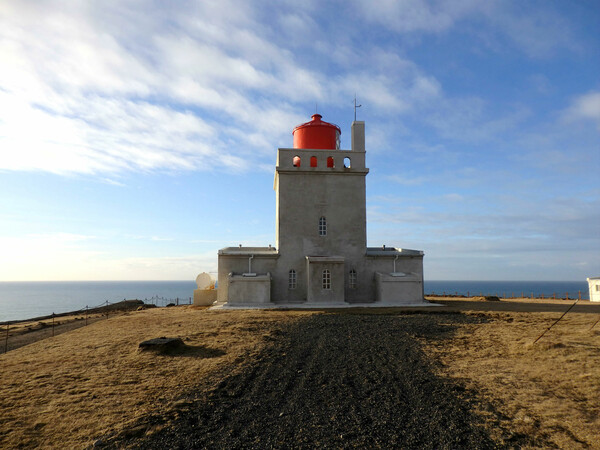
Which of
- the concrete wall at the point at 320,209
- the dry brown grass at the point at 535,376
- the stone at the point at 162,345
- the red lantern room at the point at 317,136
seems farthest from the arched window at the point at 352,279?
the stone at the point at 162,345

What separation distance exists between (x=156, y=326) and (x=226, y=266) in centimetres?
881

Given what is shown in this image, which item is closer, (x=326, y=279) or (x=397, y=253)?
(x=326, y=279)

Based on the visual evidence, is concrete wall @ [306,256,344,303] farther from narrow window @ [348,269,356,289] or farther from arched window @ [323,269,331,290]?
narrow window @ [348,269,356,289]

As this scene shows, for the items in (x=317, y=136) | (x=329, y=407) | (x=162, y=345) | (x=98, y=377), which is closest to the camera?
(x=329, y=407)

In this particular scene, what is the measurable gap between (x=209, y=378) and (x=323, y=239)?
17.6m

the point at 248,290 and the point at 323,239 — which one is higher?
the point at 323,239

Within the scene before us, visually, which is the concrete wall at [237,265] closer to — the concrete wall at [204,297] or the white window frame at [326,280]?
the white window frame at [326,280]

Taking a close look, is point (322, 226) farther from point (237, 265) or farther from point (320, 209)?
point (237, 265)

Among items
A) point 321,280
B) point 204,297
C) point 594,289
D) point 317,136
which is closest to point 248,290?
point 321,280

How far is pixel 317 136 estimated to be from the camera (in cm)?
2698

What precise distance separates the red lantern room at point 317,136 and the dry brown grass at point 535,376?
16.6 m

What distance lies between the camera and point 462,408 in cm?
698

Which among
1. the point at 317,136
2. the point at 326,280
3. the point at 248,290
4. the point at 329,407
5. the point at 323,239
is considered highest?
the point at 317,136

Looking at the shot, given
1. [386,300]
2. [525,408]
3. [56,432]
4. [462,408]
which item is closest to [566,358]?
[525,408]
